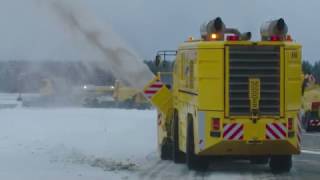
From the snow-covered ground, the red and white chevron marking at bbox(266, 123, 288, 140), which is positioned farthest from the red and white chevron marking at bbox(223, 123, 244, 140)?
the snow-covered ground

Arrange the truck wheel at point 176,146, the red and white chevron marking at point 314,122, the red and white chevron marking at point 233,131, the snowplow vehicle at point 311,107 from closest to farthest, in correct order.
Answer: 1. the red and white chevron marking at point 233,131
2. the truck wheel at point 176,146
3. the snowplow vehicle at point 311,107
4. the red and white chevron marking at point 314,122

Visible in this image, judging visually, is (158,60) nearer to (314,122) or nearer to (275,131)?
(275,131)

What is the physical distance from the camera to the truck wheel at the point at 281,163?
16500mm

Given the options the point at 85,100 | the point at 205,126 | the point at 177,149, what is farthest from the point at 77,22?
the point at 85,100

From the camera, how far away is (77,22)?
19.2 metres

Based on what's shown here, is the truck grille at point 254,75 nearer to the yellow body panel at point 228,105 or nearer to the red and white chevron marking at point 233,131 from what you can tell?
the yellow body panel at point 228,105

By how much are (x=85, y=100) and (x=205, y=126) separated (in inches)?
1756

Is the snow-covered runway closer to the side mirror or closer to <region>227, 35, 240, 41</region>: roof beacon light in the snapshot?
the side mirror

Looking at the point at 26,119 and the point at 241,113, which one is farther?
the point at 26,119

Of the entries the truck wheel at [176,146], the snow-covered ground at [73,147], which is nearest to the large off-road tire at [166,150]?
the snow-covered ground at [73,147]

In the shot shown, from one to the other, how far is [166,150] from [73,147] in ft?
9.40

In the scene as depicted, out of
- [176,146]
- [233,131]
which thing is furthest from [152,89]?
[233,131]

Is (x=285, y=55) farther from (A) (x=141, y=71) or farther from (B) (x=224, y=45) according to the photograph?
(A) (x=141, y=71)

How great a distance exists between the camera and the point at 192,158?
53.8ft
